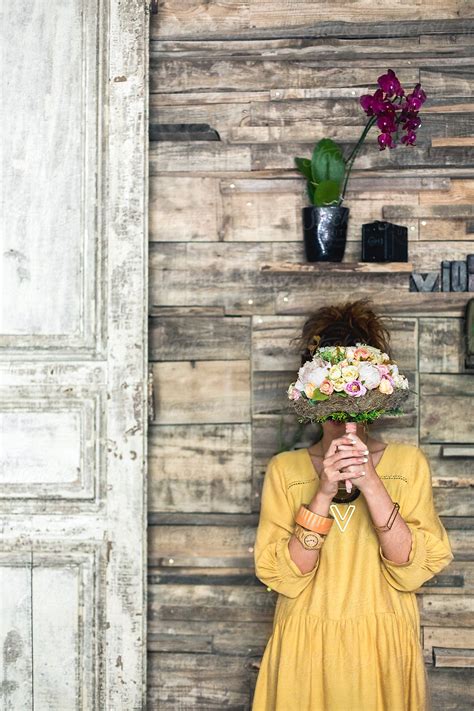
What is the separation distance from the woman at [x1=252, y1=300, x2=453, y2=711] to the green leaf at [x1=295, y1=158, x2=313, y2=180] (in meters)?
0.84

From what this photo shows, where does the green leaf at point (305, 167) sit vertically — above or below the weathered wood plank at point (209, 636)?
above

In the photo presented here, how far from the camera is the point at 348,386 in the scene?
2078 mm

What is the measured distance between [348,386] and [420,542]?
1.54ft

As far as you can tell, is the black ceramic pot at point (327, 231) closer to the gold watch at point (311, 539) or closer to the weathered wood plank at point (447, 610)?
the gold watch at point (311, 539)

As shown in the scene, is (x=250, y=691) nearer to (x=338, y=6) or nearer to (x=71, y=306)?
(x=71, y=306)

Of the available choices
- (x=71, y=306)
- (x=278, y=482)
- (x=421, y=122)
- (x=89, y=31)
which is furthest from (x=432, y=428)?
(x=89, y=31)

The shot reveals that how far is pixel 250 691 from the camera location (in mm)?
2670

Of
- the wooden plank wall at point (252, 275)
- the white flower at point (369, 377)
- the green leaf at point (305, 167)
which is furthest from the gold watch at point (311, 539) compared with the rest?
the green leaf at point (305, 167)

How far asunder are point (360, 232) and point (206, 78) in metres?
0.72

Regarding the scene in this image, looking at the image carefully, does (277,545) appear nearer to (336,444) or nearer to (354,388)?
(336,444)

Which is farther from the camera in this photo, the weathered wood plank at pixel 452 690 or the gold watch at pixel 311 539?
the weathered wood plank at pixel 452 690

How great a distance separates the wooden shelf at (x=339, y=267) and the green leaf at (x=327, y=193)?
7.6 inches

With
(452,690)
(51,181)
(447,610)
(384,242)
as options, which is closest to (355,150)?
(384,242)

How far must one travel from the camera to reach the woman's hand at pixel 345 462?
82.7 inches
